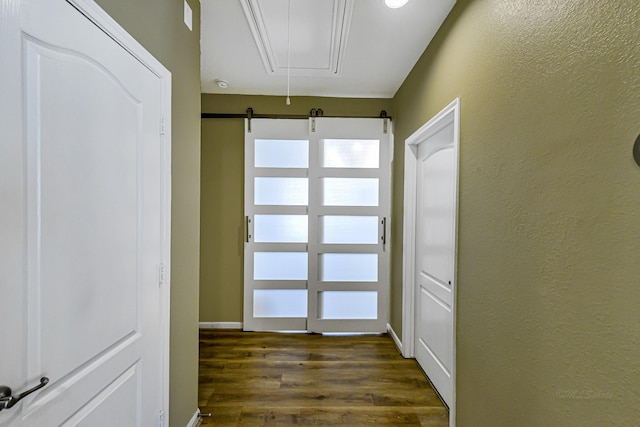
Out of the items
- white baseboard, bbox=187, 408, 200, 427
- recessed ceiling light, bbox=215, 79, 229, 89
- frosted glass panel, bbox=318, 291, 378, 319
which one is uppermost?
recessed ceiling light, bbox=215, 79, 229, 89

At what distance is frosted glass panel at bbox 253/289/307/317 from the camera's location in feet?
10.6

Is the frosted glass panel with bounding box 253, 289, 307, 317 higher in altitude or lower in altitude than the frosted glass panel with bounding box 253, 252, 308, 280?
lower

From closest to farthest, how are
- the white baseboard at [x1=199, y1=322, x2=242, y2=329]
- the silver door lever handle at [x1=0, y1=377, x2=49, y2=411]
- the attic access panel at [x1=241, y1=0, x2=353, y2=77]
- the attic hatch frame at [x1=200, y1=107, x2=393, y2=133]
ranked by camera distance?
the silver door lever handle at [x1=0, y1=377, x2=49, y2=411] < the attic access panel at [x1=241, y1=0, x2=353, y2=77] < the attic hatch frame at [x1=200, y1=107, x2=393, y2=133] < the white baseboard at [x1=199, y1=322, x2=242, y2=329]

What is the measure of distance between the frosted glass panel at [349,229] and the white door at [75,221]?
206 cm

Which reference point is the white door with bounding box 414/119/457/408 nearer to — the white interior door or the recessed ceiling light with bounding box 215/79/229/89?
the white interior door

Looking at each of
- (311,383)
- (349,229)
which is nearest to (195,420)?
(311,383)

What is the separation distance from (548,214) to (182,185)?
166 cm

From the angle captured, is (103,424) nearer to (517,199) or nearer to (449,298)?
(517,199)

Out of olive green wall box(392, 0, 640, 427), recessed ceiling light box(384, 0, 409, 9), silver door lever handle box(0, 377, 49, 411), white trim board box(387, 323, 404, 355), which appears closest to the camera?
silver door lever handle box(0, 377, 49, 411)

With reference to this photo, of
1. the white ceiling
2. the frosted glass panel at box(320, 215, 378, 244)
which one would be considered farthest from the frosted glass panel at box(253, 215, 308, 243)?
the white ceiling

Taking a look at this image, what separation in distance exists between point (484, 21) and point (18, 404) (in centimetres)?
222

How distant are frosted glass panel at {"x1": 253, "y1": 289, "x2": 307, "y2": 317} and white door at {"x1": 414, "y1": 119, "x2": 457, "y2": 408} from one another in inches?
49.1

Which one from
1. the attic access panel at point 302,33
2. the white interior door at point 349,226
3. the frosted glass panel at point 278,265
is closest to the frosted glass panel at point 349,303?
the white interior door at point 349,226

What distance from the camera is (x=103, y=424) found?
102cm
